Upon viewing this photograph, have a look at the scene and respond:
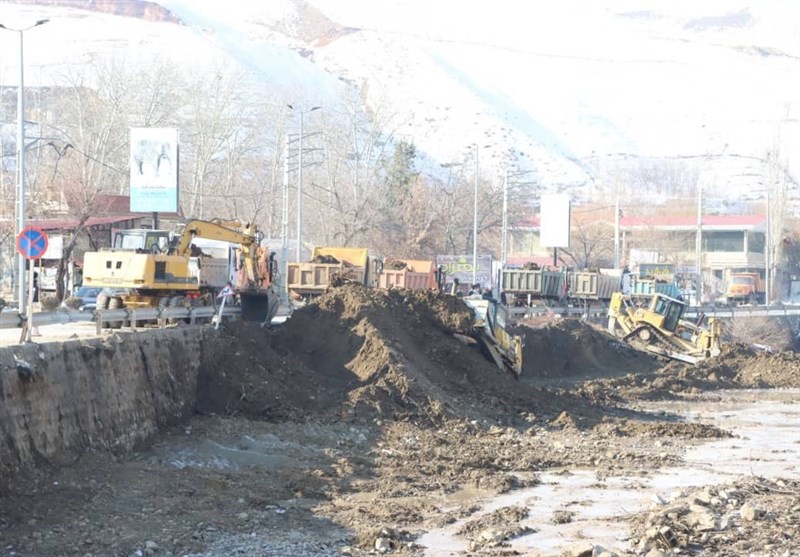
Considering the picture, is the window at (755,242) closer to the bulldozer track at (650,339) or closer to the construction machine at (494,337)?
the bulldozer track at (650,339)

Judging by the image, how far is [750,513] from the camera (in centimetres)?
1789

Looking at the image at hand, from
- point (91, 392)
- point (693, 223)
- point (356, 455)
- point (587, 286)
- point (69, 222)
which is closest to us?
point (91, 392)

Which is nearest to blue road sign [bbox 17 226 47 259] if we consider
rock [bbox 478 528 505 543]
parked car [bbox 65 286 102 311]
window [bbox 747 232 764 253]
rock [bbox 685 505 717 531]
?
rock [bbox 478 528 505 543]

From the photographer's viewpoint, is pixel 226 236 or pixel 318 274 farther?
pixel 318 274

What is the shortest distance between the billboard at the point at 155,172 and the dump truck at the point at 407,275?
28.4 ft

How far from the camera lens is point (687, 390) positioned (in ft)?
138

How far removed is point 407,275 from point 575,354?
6.65 metres

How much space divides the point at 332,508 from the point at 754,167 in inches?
6783

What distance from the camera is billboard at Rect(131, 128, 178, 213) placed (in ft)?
169

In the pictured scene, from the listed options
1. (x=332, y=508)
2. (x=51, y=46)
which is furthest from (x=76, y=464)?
(x=51, y=46)

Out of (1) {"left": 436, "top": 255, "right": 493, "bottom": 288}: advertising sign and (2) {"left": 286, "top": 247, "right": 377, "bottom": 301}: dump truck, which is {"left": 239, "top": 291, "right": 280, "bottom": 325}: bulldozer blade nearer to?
(2) {"left": 286, "top": 247, "right": 377, "bottom": 301}: dump truck

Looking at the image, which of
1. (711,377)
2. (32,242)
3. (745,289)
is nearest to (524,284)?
(711,377)

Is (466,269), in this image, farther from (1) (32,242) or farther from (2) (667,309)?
(1) (32,242)

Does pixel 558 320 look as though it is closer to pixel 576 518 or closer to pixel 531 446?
pixel 531 446
